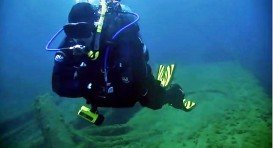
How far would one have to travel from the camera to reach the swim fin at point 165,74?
2.87 m

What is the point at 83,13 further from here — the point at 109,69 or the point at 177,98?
the point at 177,98

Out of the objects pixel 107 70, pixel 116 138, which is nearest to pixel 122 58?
pixel 107 70

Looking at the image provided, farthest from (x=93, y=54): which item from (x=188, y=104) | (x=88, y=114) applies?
(x=188, y=104)

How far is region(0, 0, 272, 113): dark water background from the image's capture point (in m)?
2.88

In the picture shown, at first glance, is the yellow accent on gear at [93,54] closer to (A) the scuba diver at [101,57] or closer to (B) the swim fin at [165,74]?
(A) the scuba diver at [101,57]

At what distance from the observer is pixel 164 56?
10.5 feet

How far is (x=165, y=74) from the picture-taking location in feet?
9.61

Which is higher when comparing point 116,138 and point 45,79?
point 45,79

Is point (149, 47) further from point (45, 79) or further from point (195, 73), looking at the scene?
point (45, 79)

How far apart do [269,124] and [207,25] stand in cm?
107

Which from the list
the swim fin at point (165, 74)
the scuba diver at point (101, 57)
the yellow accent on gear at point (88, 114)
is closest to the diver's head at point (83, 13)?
the scuba diver at point (101, 57)

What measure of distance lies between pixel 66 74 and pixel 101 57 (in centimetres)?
27

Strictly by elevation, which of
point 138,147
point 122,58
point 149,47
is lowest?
point 138,147

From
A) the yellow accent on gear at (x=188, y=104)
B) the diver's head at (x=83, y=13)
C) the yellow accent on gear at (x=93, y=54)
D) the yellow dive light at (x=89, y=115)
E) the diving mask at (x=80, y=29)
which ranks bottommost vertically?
the yellow dive light at (x=89, y=115)
